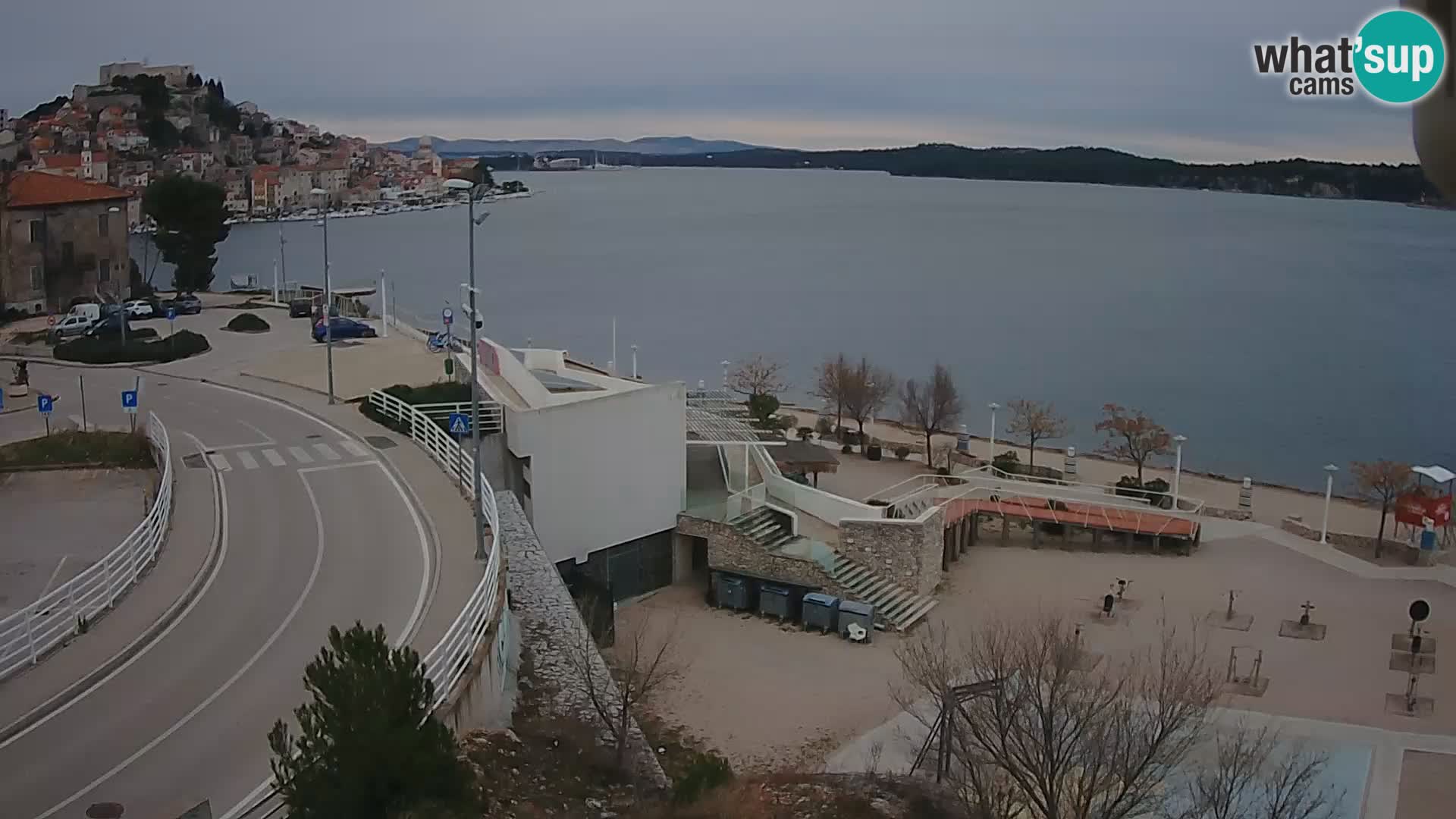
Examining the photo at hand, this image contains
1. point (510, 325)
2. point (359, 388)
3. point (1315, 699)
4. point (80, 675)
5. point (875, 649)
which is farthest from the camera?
point (510, 325)

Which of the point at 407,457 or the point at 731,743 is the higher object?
the point at 407,457

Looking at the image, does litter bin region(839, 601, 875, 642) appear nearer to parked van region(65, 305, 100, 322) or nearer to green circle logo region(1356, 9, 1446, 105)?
green circle logo region(1356, 9, 1446, 105)

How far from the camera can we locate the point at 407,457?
76.6ft

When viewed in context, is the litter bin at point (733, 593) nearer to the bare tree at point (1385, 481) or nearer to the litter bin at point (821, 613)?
the litter bin at point (821, 613)

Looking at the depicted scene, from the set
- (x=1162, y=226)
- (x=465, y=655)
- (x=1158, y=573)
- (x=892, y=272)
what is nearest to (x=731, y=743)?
(x=465, y=655)

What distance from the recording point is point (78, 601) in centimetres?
1437

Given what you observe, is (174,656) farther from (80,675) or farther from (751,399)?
(751,399)

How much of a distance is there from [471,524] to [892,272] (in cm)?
10475

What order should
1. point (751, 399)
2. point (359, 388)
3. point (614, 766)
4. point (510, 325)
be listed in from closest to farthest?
1. point (614, 766)
2. point (359, 388)
3. point (751, 399)
4. point (510, 325)

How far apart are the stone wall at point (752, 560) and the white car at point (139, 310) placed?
27.3 meters

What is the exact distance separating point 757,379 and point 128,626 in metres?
37.9

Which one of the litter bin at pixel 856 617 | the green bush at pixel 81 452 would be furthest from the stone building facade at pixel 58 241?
the litter bin at pixel 856 617

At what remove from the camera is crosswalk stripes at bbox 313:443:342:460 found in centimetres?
2327

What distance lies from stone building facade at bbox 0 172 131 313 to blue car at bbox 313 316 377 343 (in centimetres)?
998
